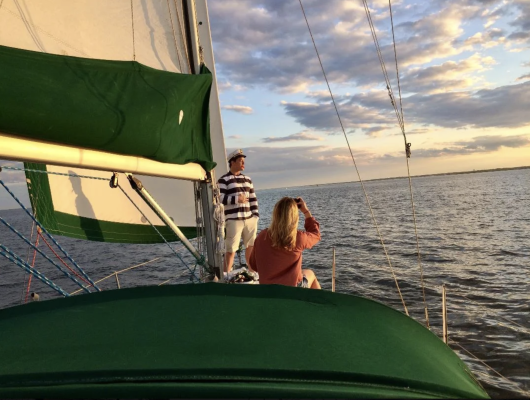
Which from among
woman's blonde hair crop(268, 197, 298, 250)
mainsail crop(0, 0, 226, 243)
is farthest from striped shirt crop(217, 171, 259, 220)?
woman's blonde hair crop(268, 197, 298, 250)

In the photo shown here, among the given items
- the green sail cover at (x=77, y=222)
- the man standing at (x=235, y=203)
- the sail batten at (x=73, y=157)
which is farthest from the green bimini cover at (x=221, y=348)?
the man standing at (x=235, y=203)

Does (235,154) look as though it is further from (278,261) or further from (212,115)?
(278,261)

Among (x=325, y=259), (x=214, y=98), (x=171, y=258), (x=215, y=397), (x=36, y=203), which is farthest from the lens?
(x=171, y=258)

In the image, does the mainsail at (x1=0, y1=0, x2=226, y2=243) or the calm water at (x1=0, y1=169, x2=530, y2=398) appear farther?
the calm water at (x1=0, y1=169, x2=530, y2=398)

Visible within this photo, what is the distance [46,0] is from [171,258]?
1526 cm

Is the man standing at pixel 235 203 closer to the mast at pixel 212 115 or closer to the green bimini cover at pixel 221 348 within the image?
the mast at pixel 212 115

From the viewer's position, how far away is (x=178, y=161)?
10.7 ft

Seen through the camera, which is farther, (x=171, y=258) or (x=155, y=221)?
(x=171, y=258)

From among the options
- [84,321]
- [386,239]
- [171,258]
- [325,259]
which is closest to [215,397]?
[84,321]

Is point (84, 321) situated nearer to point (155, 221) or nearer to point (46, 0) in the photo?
point (46, 0)

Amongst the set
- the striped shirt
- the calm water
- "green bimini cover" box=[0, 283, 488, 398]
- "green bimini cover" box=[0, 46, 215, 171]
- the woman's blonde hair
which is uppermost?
"green bimini cover" box=[0, 46, 215, 171]

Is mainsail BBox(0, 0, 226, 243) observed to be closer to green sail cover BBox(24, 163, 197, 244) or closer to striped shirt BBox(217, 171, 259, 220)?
green sail cover BBox(24, 163, 197, 244)

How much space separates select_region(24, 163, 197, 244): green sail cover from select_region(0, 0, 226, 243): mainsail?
1cm

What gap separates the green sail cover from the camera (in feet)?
14.9
